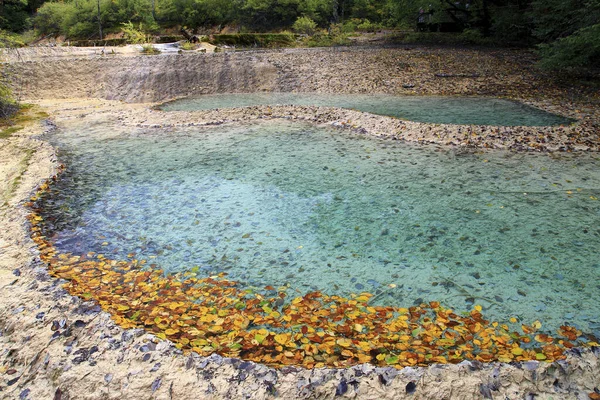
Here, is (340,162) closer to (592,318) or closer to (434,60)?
(592,318)

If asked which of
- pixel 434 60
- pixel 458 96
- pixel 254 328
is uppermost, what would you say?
pixel 434 60

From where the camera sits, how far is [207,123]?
13602 millimetres

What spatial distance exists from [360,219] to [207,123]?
8.31 meters

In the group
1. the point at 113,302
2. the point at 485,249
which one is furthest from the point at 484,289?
the point at 113,302

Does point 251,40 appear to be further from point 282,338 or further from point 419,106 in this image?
point 282,338

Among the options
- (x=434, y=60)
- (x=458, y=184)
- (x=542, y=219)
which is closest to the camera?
(x=542, y=219)

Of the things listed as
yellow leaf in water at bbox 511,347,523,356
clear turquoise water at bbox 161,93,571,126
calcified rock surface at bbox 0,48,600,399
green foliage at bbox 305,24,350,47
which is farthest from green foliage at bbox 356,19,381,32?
Result: yellow leaf in water at bbox 511,347,523,356

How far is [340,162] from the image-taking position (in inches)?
391

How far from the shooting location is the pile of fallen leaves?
4148mm

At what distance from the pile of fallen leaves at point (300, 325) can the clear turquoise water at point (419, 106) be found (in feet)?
31.9

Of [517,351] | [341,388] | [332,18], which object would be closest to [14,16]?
→ [332,18]

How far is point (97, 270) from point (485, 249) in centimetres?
604

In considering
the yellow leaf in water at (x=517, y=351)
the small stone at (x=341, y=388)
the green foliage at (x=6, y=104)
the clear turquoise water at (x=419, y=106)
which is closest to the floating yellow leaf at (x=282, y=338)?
the small stone at (x=341, y=388)

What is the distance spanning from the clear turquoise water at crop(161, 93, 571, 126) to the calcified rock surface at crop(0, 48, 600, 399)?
0.93 meters
